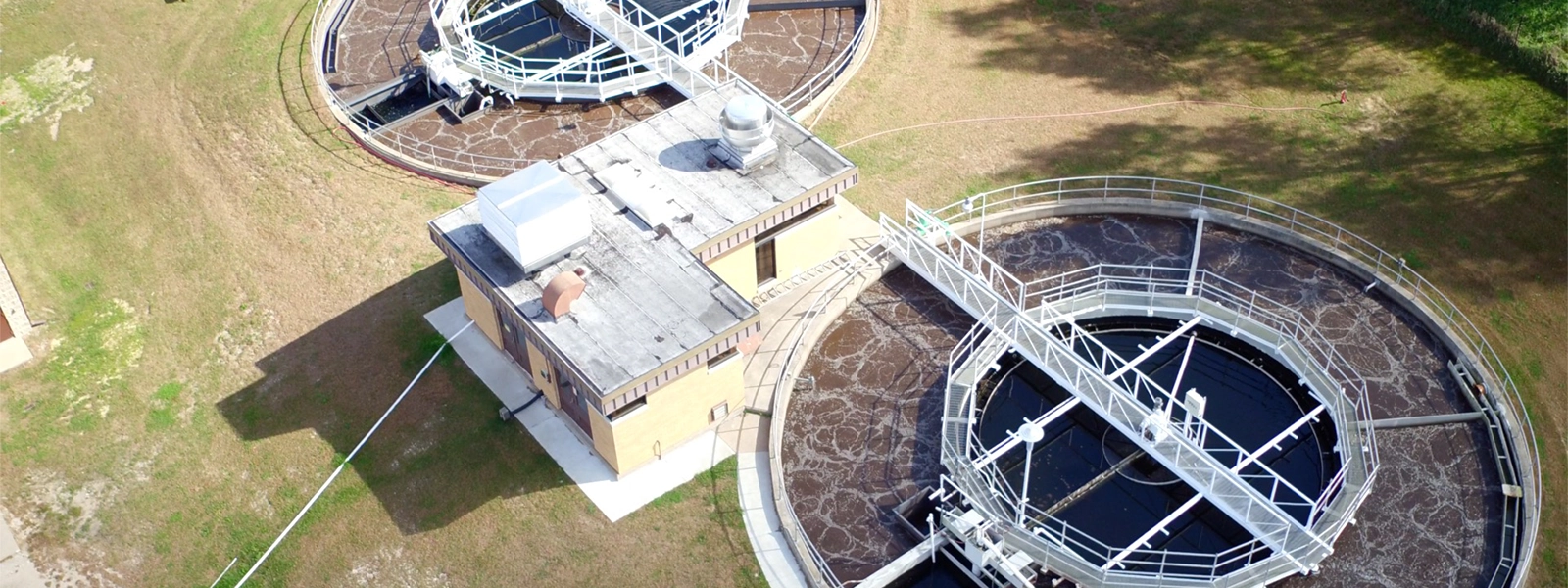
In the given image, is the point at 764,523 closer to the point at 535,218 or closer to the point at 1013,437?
the point at 1013,437

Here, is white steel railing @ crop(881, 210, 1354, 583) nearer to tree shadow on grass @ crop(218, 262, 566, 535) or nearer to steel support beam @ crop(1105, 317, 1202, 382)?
steel support beam @ crop(1105, 317, 1202, 382)

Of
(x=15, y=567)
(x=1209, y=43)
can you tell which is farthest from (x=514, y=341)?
(x=1209, y=43)

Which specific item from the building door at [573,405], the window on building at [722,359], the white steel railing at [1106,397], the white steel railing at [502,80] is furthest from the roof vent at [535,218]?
the white steel railing at [1106,397]

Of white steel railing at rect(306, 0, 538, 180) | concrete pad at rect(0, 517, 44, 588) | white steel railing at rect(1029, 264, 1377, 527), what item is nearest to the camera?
concrete pad at rect(0, 517, 44, 588)

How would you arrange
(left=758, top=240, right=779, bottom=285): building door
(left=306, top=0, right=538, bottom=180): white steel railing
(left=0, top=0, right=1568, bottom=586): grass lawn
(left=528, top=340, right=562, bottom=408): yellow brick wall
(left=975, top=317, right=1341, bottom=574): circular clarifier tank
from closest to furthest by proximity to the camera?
(left=975, top=317, right=1341, bottom=574): circular clarifier tank, (left=0, top=0, right=1568, bottom=586): grass lawn, (left=528, top=340, right=562, bottom=408): yellow brick wall, (left=758, top=240, right=779, bottom=285): building door, (left=306, top=0, right=538, bottom=180): white steel railing

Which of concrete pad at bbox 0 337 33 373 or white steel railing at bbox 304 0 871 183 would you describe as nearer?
concrete pad at bbox 0 337 33 373

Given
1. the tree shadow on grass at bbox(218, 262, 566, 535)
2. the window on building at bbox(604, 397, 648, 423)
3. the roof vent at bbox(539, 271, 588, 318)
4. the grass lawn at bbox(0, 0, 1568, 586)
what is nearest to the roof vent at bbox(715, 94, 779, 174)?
the grass lawn at bbox(0, 0, 1568, 586)

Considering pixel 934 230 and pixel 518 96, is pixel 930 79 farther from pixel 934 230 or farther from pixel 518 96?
pixel 518 96
